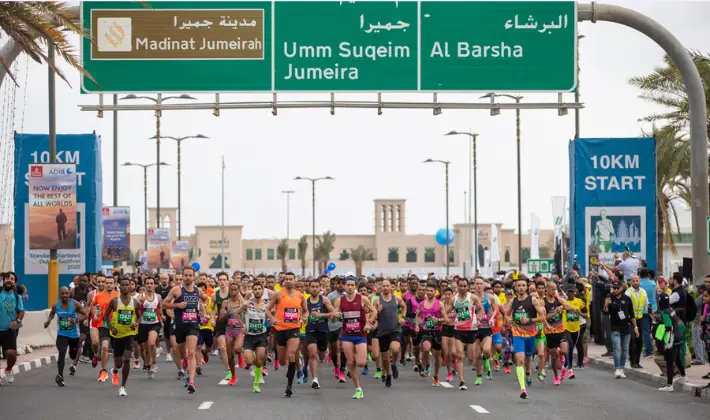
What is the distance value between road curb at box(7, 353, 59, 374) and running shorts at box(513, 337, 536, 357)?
10.4 metres

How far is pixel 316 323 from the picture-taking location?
70.0 ft

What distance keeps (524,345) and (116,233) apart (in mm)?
30053

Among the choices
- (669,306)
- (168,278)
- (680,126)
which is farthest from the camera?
(680,126)

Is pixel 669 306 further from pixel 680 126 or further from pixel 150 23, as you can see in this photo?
pixel 680 126

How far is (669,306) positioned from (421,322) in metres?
4.63

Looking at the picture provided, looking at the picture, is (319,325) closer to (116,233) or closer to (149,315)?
(149,315)

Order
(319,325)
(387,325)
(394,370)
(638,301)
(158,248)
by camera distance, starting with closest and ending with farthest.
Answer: (319,325), (387,325), (394,370), (638,301), (158,248)

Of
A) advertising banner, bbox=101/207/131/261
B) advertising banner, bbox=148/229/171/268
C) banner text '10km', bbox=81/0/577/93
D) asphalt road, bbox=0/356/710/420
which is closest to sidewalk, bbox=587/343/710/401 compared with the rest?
asphalt road, bbox=0/356/710/420

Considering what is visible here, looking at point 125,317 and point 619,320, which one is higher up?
point 125,317

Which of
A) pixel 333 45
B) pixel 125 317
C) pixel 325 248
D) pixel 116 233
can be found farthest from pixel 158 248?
pixel 325 248

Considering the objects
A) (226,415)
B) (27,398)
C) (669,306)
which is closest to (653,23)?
(669,306)

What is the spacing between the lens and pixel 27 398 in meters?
18.7

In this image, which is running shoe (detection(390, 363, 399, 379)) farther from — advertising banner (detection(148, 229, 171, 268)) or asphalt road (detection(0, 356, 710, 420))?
advertising banner (detection(148, 229, 171, 268))

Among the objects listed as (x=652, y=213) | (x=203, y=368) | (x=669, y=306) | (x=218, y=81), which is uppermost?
(x=218, y=81)
